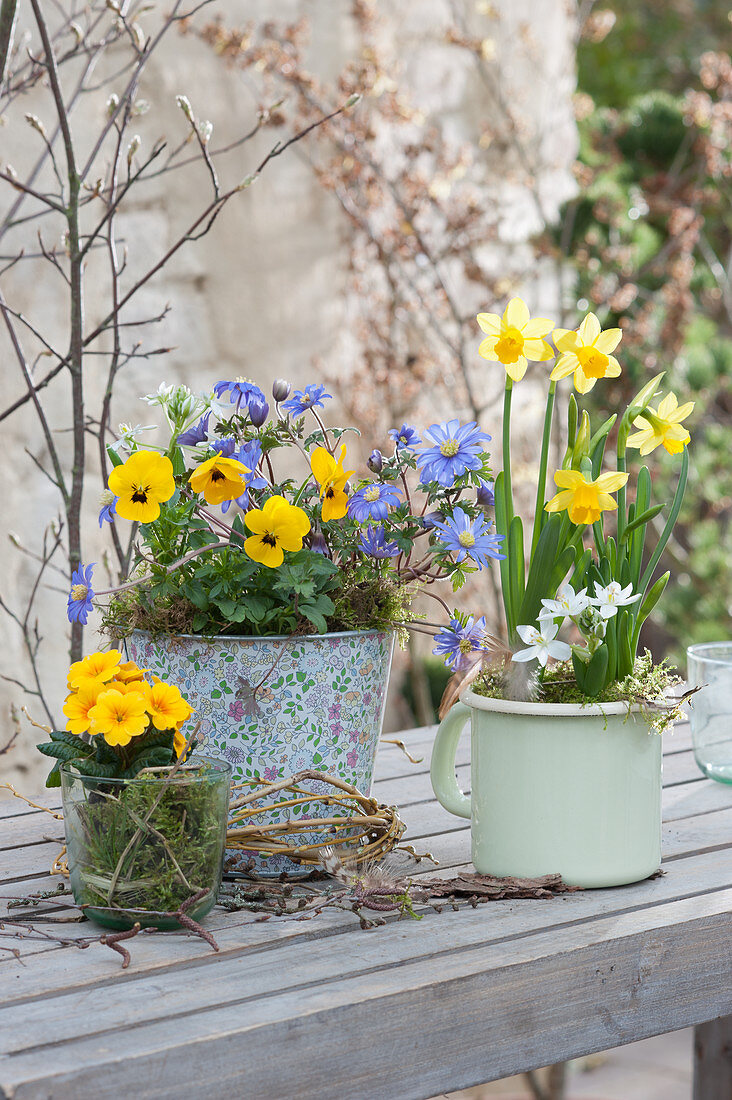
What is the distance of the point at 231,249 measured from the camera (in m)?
2.29

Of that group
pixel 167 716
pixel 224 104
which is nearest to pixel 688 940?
pixel 167 716

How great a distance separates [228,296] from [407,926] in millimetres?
1688

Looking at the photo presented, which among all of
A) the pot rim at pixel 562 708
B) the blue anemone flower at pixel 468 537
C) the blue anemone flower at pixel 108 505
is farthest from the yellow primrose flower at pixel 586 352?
the blue anemone flower at pixel 108 505

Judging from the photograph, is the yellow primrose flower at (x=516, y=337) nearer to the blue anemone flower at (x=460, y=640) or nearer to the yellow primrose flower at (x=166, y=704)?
the blue anemone flower at (x=460, y=640)

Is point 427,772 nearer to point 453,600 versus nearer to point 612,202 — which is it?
Result: point 453,600

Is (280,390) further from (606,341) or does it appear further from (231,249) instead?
(231,249)

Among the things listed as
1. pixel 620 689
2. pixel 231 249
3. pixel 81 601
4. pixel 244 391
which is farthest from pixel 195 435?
pixel 231 249

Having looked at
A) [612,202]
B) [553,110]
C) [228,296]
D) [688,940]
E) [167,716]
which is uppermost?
[553,110]

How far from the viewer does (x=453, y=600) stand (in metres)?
2.70

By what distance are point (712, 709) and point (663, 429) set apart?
1.26ft

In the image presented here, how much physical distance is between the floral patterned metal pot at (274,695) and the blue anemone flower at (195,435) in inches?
5.8

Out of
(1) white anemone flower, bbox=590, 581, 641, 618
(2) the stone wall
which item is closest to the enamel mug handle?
(1) white anemone flower, bbox=590, 581, 641, 618

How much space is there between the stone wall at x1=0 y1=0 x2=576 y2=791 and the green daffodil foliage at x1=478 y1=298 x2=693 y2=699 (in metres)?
1.05

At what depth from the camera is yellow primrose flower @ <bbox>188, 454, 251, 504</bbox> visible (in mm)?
814
